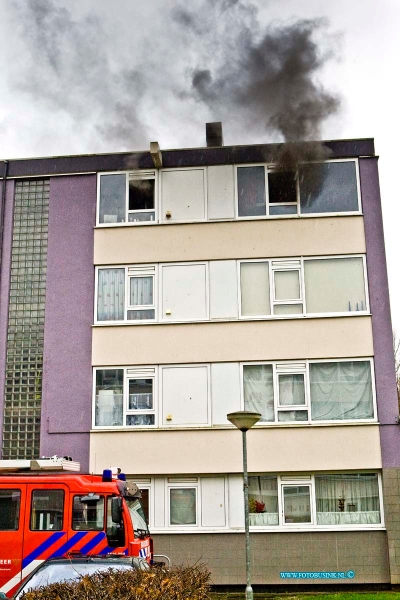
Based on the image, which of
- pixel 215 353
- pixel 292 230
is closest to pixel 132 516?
pixel 215 353

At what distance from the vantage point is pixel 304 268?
60.5 ft

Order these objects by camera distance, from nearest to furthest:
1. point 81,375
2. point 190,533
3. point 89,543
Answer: point 89,543, point 190,533, point 81,375

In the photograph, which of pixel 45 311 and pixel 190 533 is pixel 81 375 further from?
pixel 190 533

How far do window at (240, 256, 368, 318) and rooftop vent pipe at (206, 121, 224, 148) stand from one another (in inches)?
154

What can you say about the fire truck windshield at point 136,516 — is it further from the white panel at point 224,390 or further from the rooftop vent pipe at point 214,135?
the rooftop vent pipe at point 214,135

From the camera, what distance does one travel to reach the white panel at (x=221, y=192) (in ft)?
62.1

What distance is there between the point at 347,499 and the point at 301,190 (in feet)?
24.0

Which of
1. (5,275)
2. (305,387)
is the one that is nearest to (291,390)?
(305,387)

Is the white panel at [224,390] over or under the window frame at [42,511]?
over

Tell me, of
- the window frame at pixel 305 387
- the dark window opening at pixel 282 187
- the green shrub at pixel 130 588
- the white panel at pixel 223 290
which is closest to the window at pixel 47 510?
the green shrub at pixel 130 588

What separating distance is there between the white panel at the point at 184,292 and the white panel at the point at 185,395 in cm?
127

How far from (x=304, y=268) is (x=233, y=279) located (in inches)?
66.8

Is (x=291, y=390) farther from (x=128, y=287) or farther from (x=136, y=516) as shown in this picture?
(x=136, y=516)

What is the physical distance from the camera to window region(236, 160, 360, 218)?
1886cm
